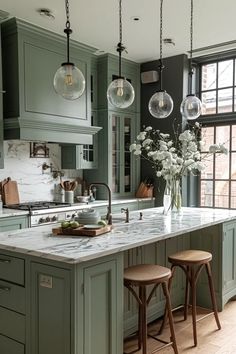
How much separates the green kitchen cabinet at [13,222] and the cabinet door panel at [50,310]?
1732mm

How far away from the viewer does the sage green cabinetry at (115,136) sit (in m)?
5.45

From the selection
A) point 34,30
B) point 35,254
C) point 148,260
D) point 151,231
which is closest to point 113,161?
point 34,30

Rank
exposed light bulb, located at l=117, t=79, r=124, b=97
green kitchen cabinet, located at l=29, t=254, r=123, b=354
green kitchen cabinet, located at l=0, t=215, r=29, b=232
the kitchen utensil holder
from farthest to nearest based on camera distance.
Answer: the kitchen utensil holder < green kitchen cabinet, located at l=0, t=215, r=29, b=232 < exposed light bulb, located at l=117, t=79, r=124, b=97 < green kitchen cabinet, located at l=29, t=254, r=123, b=354

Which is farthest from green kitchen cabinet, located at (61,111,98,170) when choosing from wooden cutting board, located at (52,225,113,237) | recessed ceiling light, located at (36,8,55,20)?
wooden cutting board, located at (52,225,113,237)

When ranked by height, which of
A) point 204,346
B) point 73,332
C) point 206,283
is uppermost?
point 73,332

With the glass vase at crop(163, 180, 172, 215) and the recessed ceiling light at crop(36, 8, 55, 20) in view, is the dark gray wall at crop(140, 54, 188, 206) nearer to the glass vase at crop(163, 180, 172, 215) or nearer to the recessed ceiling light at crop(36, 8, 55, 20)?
the glass vase at crop(163, 180, 172, 215)

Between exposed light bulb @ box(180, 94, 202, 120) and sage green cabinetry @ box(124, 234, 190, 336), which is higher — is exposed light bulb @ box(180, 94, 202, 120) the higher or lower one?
the higher one

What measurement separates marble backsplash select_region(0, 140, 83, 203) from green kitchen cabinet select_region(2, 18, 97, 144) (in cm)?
50

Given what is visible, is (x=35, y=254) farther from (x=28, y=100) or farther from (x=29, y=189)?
(x=29, y=189)

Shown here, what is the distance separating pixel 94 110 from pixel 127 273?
3.32 m

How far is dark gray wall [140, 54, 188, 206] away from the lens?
5422mm

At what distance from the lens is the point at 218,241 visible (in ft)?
12.2

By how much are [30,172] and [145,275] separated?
2789 millimetres

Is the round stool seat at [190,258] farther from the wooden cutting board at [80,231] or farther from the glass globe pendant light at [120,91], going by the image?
the glass globe pendant light at [120,91]
